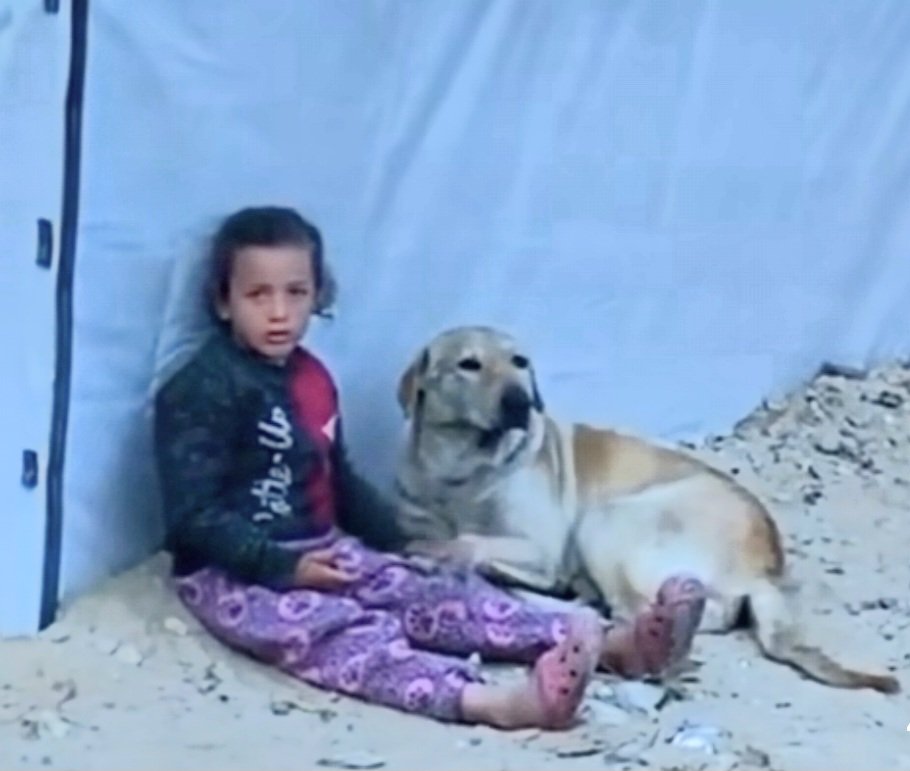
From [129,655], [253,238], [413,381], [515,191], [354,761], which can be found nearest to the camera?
[354,761]

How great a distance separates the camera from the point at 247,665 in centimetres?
379

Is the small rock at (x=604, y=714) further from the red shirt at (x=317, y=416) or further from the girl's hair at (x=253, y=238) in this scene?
the girl's hair at (x=253, y=238)

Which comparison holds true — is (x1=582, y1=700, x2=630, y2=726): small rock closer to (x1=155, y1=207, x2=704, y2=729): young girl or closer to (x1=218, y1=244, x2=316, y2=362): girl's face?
(x1=155, y1=207, x2=704, y2=729): young girl

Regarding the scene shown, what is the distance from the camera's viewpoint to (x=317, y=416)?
400 cm

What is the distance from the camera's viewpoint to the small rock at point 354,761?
11.1ft

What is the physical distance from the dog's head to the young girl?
19cm

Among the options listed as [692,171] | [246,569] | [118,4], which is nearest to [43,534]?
[246,569]

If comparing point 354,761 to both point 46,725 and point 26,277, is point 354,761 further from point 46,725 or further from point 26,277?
point 26,277

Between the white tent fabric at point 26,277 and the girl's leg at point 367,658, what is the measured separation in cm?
28

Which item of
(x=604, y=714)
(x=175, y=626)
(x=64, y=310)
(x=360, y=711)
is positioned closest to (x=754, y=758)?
(x=604, y=714)

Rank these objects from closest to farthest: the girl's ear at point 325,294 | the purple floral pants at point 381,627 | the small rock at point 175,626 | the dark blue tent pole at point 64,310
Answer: the purple floral pants at point 381,627
the dark blue tent pole at point 64,310
the small rock at point 175,626
the girl's ear at point 325,294

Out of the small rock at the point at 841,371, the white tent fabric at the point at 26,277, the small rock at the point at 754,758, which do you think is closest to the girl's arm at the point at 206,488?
the white tent fabric at the point at 26,277

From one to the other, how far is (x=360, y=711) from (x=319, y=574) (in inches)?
9.7

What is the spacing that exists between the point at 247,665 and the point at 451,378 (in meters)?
0.64
